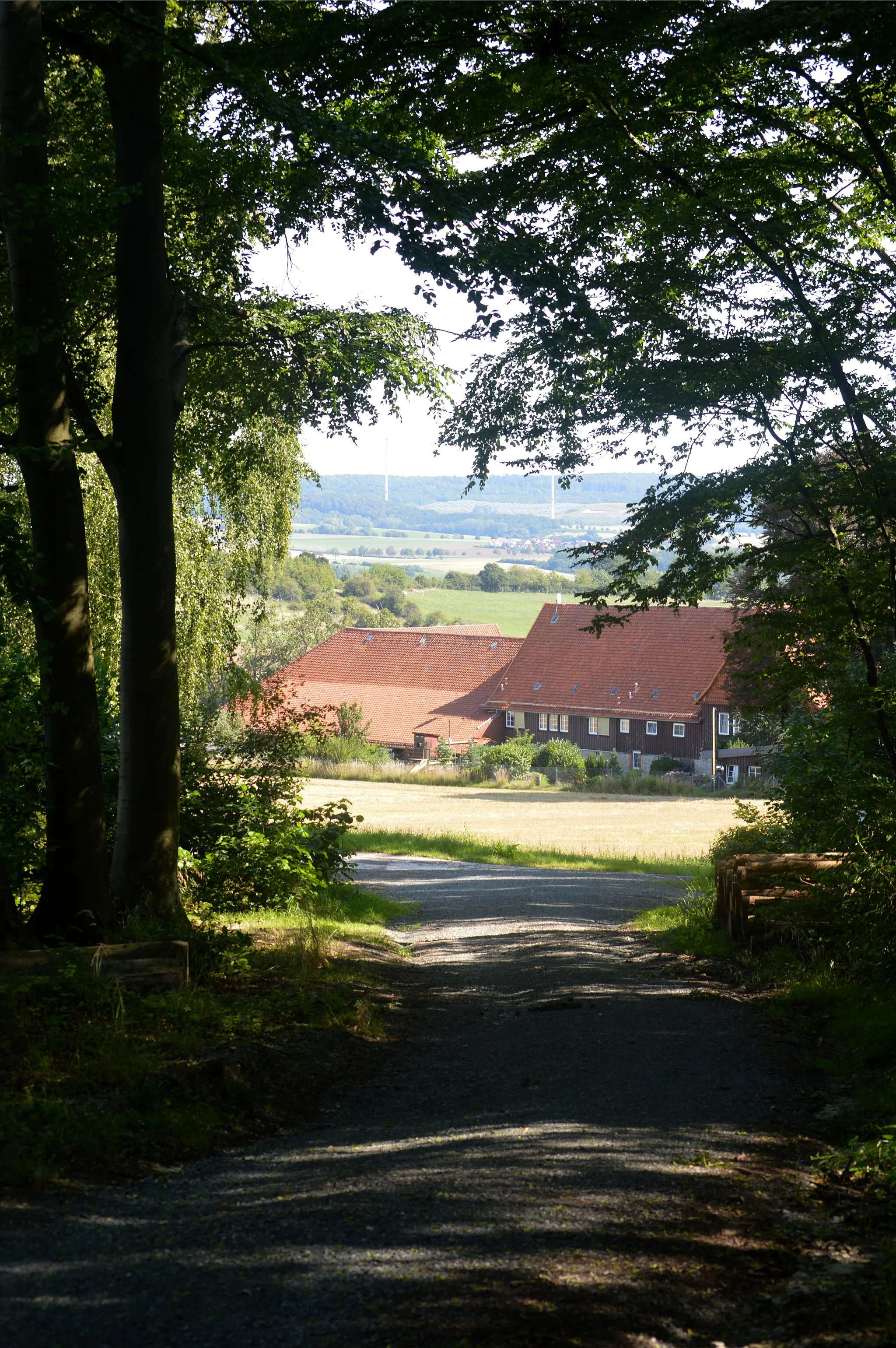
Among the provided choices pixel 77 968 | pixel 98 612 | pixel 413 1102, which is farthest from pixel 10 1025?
pixel 98 612

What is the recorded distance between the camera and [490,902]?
1673 centimetres

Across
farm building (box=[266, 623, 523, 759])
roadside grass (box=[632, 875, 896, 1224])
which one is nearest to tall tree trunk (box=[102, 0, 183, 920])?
roadside grass (box=[632, 875, 896, 1224])

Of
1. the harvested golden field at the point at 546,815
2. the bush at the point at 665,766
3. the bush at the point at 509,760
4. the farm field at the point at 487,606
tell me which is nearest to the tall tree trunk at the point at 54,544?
the harvested golden field at the point at 546,815

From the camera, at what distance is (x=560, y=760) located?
183 ft

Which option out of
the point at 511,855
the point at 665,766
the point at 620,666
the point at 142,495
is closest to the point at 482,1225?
the point at 142,495

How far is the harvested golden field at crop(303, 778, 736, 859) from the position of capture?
31.8 meters

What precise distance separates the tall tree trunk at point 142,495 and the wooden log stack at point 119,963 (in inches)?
40.9

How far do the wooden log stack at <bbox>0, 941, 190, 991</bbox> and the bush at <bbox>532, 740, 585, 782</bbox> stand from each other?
46914mm

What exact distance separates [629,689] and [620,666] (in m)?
2.03

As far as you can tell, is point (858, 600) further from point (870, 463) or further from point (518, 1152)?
point (518, 1152)

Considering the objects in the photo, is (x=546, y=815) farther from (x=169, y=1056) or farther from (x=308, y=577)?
(x=308, y=577)

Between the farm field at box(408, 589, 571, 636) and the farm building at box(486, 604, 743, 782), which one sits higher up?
the farm field at box(408, 589, 571, 636)

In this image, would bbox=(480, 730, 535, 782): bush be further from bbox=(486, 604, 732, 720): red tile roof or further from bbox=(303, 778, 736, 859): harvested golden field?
bbox=(486, 604, 732, 720): red tile roof

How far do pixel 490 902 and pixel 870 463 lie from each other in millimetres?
10071
